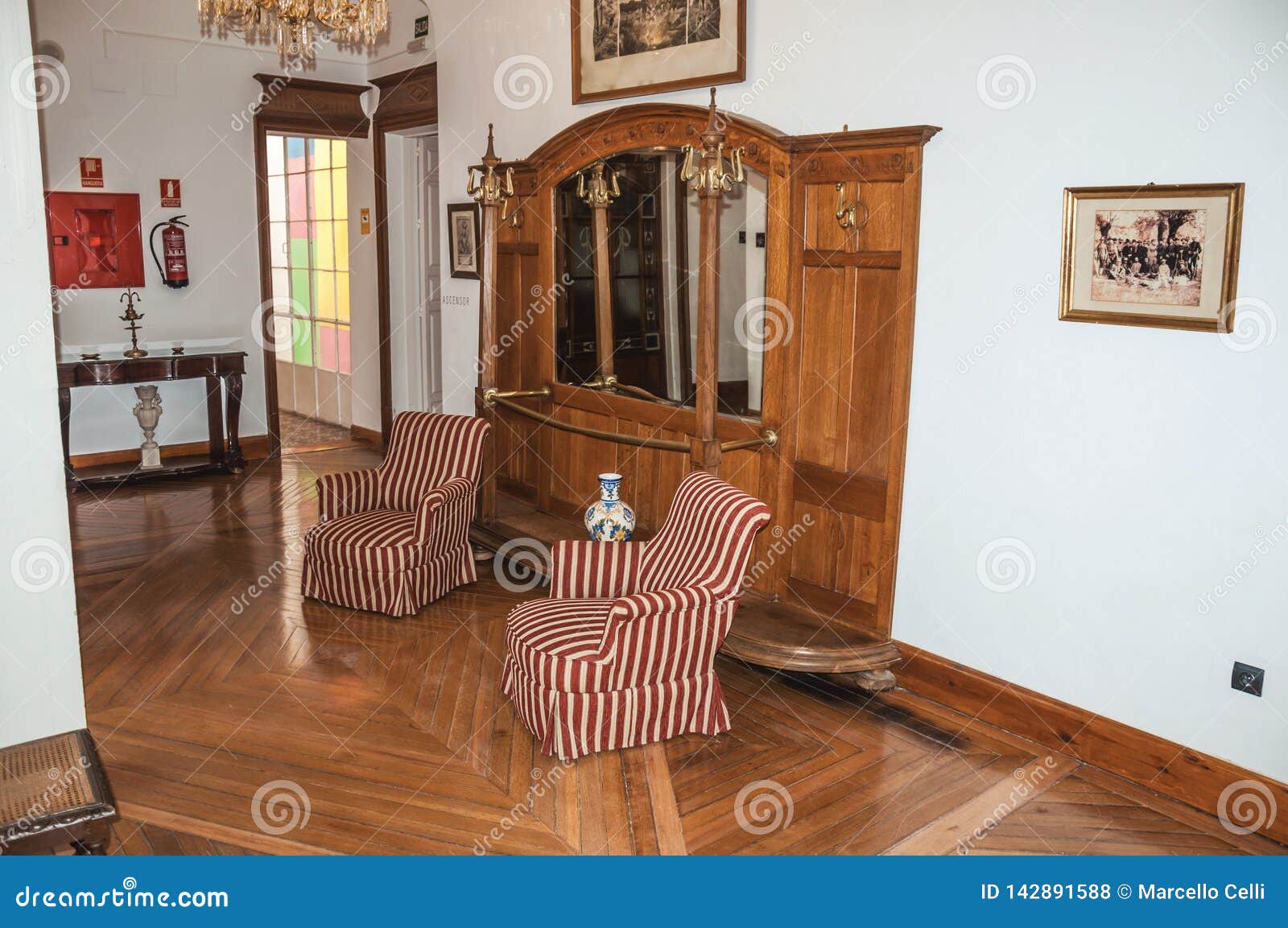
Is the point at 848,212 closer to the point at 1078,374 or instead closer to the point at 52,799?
the point at 1078,374

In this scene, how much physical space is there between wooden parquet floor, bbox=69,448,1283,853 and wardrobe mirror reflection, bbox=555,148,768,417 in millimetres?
1472

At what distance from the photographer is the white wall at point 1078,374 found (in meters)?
3.39

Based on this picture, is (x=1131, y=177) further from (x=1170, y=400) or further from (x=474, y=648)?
(x=474, y=648)

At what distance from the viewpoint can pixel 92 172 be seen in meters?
7.81

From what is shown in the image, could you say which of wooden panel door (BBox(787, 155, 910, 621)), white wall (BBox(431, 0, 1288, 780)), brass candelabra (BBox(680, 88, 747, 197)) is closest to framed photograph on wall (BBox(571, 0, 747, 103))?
white wall (BBox(431, 0, 1288, 780))

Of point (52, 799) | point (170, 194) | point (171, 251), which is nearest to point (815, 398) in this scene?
point (52, 799)

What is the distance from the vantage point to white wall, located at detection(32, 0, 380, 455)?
767 cm

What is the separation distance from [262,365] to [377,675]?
4.93 metres

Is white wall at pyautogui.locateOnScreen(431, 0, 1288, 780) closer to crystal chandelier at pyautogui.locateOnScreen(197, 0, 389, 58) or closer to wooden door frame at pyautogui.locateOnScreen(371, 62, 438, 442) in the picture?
crystal chandelier at pyautogui.locateOnScreen(197, 0, 389, 58)

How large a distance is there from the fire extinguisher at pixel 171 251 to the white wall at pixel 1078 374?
17.5 feet

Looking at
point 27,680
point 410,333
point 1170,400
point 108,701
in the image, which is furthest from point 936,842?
point 410,333

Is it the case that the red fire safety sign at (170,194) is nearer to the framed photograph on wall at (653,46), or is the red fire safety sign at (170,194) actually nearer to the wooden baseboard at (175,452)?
the wooden baseboard at (175,452)

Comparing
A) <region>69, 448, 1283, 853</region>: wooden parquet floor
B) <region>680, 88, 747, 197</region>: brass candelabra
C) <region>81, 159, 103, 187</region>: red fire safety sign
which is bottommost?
<region>69, 448, 1283, 853</region>: wooden parquet floor

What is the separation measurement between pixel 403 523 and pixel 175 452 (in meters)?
4.05
